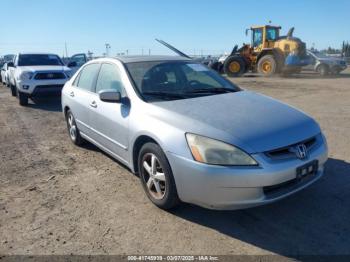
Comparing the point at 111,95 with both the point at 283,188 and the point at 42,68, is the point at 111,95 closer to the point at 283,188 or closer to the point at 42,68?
the point at 283,188

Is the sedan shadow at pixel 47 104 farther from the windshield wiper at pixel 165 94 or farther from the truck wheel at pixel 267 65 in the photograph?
the truck wheel at pixel 267 65

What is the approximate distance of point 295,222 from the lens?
3.35 m

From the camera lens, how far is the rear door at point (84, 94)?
5.10m

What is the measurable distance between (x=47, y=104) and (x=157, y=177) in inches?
348

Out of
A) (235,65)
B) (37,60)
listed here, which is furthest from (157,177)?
(235,65)

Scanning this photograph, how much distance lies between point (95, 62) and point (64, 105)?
1.36 metres

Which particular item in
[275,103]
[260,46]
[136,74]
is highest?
[260,46]

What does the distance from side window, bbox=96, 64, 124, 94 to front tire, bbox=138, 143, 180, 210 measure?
100 centimetres

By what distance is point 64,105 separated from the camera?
6.24 meters

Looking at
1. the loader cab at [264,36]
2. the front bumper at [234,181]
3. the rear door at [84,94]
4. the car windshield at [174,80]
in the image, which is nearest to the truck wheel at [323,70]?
the loader cab at [264,36]

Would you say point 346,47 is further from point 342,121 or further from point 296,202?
point 296,202

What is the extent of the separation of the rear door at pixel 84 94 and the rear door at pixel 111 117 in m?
0.17

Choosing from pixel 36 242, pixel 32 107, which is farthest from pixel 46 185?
→ pixel 32 107

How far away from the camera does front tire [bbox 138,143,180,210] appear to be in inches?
133
